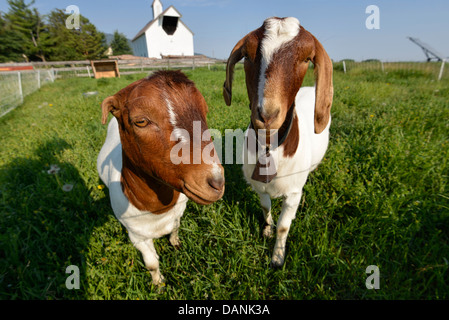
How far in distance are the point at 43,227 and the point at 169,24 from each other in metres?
41.0

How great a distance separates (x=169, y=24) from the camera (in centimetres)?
3497

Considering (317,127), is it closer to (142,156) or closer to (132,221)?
(142,156)

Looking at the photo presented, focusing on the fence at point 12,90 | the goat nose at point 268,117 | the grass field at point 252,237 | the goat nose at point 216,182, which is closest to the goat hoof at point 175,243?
the grass field at point 252,237

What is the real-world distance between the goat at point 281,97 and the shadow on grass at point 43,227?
1.81 meters

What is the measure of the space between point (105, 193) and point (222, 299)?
1975mm

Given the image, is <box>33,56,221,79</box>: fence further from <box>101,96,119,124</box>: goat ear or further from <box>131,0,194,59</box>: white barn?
<box>101,96,119,124</box>: goat ear

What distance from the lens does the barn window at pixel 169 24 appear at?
34500 mm

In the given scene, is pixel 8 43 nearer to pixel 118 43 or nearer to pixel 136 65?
pixel 136 65

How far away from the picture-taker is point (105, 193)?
2697mm

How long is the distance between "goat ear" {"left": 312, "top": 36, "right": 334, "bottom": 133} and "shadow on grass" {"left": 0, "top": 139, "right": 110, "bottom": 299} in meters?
2.32

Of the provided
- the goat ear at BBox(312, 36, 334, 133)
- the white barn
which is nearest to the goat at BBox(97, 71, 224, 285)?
the goat ear at BBox(312, 36, 334, 133)

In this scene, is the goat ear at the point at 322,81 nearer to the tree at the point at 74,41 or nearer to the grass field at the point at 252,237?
the grass field at the point at 252,237
